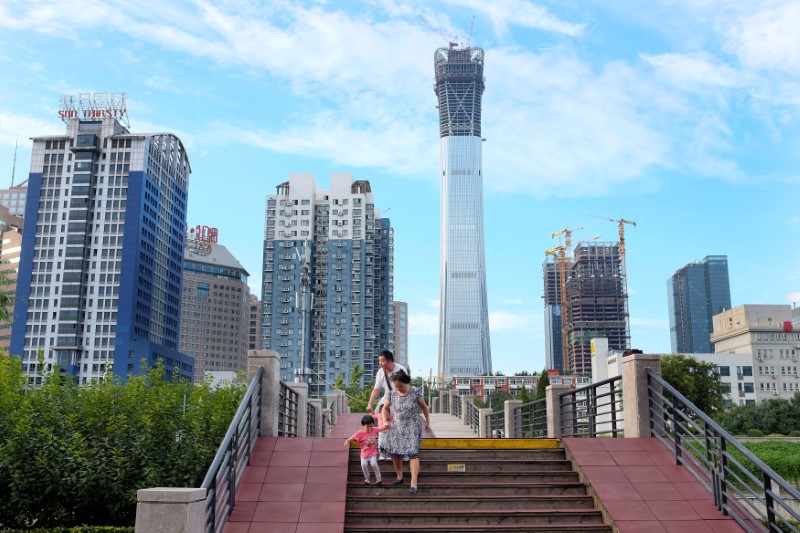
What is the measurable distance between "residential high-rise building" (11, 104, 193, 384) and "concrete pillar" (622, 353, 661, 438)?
125 metres

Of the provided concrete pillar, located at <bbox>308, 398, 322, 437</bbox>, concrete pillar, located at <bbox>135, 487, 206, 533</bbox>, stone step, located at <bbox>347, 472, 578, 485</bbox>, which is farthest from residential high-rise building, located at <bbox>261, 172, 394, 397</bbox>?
concrete pillar, located at <bbox>135, 487, 206, 533</bbox>

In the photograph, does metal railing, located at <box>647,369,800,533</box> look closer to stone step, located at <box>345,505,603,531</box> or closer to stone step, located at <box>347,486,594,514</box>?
stone step, located at <box>347,486,594,514</box>

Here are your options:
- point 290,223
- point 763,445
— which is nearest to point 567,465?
point 763,445

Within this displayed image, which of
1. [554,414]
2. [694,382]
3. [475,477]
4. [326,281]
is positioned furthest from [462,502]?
[326,281]

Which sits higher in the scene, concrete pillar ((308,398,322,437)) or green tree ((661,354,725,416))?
green tree ((661,354,725,416))

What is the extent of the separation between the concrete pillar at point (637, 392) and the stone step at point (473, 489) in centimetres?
229

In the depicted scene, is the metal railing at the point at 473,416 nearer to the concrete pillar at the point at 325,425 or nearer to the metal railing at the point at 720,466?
the concrete pillar at the point at 325,425

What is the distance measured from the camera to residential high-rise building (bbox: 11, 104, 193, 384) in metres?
131

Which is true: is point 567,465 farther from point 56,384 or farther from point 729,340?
point 729,340

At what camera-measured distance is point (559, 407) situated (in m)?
17.4

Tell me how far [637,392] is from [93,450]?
8.73 metres

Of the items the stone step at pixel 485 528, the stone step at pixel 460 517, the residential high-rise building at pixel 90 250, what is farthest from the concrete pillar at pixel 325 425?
the residential high-rise building at pixel 90 250

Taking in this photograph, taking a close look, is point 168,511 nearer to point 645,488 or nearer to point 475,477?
point 475,477

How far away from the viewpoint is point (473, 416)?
3216 cm
